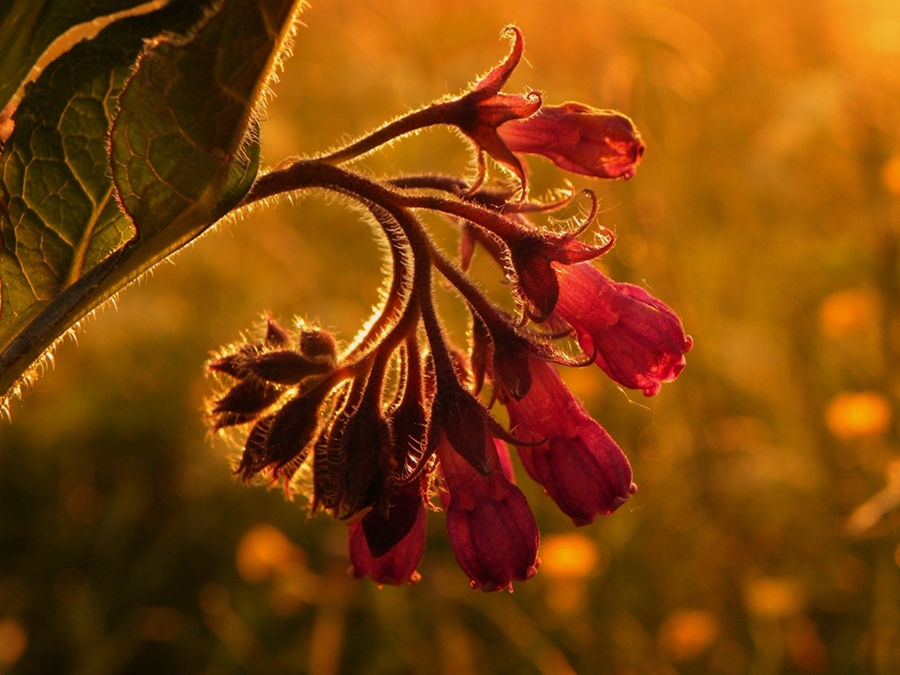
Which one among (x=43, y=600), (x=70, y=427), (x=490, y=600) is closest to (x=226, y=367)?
(x=490, y=600)

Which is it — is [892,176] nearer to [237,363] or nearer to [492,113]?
[492,113]

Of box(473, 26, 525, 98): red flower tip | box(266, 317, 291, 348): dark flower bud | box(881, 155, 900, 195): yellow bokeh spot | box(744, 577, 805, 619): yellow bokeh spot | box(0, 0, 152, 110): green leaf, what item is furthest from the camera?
box(881, 155, 900, 195): yellow bokeh spot

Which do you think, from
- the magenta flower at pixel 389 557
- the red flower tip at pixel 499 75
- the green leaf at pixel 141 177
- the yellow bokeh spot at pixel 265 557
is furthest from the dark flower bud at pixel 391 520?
the yellow bokeh spot at pixel 265 557

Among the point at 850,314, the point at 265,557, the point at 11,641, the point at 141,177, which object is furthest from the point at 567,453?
the point at 850,314

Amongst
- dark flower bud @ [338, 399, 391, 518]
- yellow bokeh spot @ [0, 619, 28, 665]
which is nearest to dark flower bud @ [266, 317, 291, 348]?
dark flower bud @ [338, 399, 391, 518]

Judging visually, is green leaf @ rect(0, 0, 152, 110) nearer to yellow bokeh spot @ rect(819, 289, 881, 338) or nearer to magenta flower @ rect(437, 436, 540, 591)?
magenta flower @ rect(437, 436, 540, 591)

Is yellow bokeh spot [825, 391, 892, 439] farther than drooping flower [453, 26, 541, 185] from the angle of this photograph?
Yes
